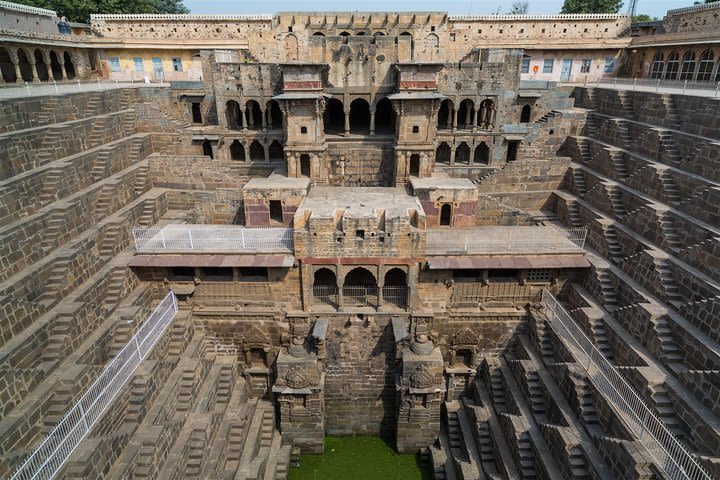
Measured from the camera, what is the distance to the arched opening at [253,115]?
29203mm

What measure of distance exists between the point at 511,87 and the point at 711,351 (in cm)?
1930

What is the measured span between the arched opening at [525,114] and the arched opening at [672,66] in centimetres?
1586

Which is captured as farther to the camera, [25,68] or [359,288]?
[25,68]

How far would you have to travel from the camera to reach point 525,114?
29.6 metres

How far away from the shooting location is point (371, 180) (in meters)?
26.8

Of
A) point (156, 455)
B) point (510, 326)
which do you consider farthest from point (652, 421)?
point (156, 455)

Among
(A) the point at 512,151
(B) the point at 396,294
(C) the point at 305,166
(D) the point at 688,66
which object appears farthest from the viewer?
(D) the point at 688,66

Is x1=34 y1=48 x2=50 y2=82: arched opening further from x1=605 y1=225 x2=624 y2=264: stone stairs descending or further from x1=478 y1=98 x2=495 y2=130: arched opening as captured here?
x1=605 y1=225 x2=624 y2=264: stone stairs descending

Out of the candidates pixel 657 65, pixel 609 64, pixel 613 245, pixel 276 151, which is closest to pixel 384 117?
pixel 276 151

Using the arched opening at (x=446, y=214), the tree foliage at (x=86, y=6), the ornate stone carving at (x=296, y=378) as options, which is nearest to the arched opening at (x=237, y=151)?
the arched opening at (x=446, y=214)

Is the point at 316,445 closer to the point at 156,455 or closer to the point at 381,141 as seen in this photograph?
the point at 156,455

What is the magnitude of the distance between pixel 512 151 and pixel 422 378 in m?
17.3

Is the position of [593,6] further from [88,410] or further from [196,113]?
[88,410]

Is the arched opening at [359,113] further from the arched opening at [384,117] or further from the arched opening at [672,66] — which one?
the arched opening at [672,66]
